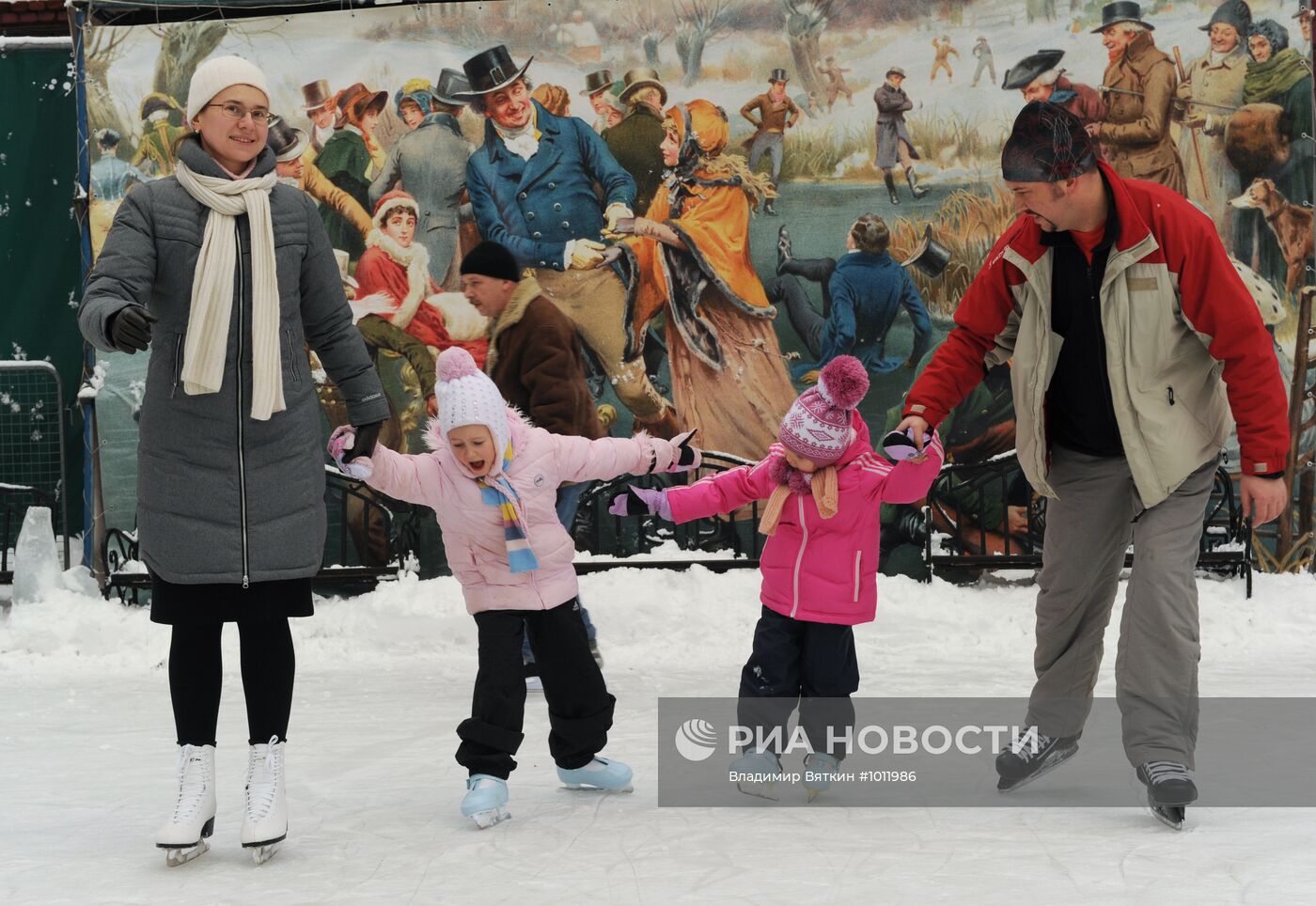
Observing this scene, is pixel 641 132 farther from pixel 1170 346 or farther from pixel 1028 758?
pixel 1028 758

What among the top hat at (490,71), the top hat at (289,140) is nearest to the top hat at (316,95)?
the top hat at (289,140)

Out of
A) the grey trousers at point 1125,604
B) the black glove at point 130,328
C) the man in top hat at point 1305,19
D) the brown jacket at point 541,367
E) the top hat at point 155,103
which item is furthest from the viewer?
the top hat at point 155,103

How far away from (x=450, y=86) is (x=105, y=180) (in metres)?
1.79

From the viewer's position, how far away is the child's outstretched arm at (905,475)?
3406 mm

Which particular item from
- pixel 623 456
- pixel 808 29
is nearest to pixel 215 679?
pixel 623 456

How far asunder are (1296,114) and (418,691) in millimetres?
5081

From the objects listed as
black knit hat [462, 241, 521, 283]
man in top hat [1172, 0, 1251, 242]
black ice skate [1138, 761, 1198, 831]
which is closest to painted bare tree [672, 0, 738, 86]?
man in top hat [1172, 0, 1251, 242]

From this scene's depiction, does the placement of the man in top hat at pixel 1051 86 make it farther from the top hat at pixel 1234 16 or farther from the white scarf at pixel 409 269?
the white scarf at pixel 409 269

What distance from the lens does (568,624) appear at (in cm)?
359

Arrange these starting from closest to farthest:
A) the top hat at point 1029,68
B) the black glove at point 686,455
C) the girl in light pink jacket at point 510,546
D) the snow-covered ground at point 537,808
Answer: the snow-covered ground at point 537,808 → the girl in light pink jacket at point 510,546 → the black glove at point 686,455 → the top hat at point 1029,68

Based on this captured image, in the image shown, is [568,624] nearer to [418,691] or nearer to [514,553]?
[514,553]

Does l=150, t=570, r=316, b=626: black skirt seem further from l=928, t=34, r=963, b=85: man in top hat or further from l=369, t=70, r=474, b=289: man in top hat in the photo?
l=928, t=34, r=963, b=85: man in top hat

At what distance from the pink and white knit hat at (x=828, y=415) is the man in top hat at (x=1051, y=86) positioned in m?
4.10

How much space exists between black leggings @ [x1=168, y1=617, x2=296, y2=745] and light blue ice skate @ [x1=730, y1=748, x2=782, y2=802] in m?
A: 1.14
